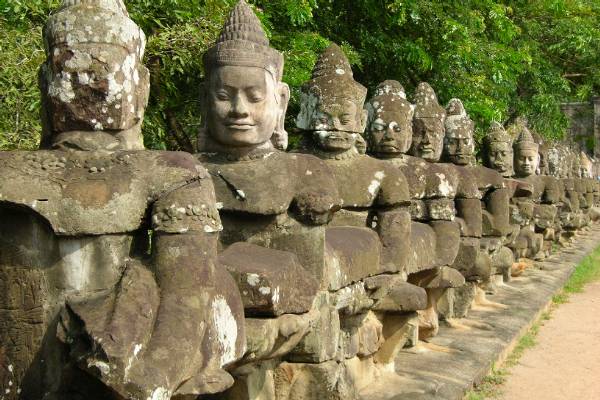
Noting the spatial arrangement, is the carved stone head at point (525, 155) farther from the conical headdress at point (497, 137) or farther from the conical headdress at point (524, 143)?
the conical headdress at point (497, 137)

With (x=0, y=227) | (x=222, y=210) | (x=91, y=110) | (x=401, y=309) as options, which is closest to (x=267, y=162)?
(x=222, y=210)

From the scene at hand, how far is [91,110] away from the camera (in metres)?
2.87

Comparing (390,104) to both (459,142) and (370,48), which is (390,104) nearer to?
(459,142)

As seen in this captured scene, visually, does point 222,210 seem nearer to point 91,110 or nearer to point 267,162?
point 267,162

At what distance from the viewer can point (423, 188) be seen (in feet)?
20.0

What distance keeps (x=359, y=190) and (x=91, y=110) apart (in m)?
2.20

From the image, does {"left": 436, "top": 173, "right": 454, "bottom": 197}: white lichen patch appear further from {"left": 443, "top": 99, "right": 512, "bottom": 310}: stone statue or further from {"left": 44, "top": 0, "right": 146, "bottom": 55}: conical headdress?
{"left": 44, "top": 0, "right": 146, "bottom": 55}: conical headdress

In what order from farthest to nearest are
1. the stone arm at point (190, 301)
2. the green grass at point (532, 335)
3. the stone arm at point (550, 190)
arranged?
1. the stone arm at point (550, 190)
2. the green grass at point (532, 335)
3. the stone arm at point (190, 301)

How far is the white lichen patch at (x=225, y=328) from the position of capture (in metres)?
2.74

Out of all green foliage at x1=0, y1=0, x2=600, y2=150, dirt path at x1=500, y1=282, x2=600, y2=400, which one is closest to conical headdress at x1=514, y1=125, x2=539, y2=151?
green foliage at x1=0, y1=0, x2=600, y2=150

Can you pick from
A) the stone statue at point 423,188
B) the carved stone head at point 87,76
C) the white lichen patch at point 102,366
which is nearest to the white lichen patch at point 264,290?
the carved stone head at point 87,76

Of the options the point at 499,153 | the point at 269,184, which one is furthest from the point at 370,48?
the point at 269,184

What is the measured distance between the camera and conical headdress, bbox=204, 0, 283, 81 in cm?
356

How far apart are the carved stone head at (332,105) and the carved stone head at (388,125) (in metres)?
0.85
